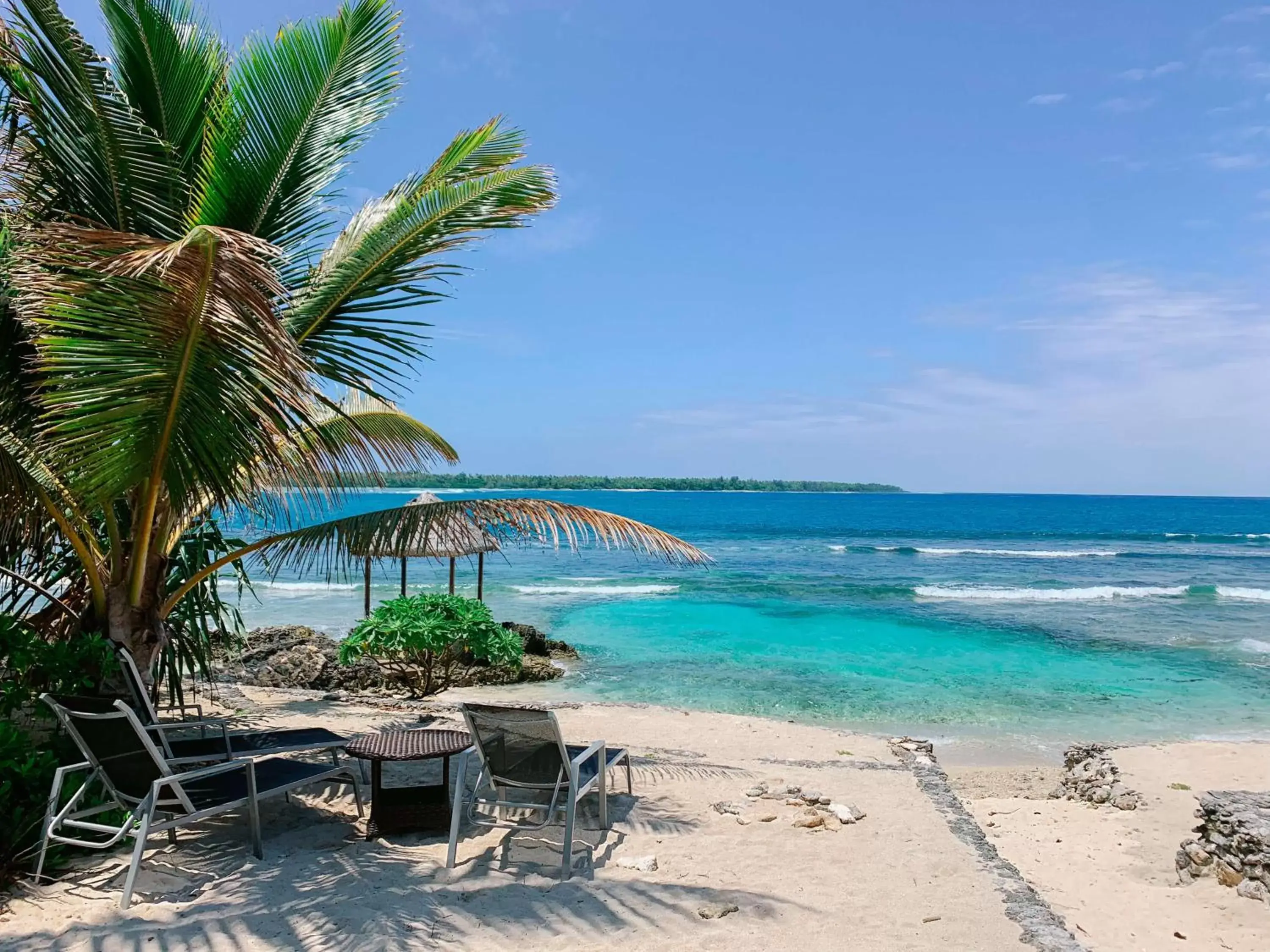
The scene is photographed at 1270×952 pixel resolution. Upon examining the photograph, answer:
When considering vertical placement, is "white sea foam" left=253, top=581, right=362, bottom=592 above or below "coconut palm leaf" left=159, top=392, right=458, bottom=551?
below

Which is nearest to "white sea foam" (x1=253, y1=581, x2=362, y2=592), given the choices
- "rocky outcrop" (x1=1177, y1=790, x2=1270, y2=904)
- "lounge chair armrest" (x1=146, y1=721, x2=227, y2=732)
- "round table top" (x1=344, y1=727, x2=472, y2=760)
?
"lounge chair armrest" (x1=146, y1=721, x2=227, y2=732)

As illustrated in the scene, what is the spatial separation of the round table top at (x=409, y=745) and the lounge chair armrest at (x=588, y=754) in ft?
2.19

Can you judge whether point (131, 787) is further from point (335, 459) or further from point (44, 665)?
point (335, 459)

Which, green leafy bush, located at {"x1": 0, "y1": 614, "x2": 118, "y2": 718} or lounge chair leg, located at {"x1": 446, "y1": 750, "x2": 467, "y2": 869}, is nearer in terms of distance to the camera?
lounge chair leg, located at {"x1": 446, "y1": 750, "x2": 467, "y2": 869}

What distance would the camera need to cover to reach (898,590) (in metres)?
27.0

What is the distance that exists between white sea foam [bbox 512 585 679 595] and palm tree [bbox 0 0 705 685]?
65.9ft

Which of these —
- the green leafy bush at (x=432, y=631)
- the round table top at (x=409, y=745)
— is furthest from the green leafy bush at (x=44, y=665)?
the green leafy bush at (x=432, y=631)

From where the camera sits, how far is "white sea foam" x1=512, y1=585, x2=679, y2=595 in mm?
26125

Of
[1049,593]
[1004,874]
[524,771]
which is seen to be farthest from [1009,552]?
[524,771]

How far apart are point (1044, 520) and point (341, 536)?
7984cm

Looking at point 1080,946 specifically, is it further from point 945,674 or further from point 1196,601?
point 1196,601

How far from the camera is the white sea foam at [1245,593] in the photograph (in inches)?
987

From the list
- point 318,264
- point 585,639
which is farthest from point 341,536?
point 585,639

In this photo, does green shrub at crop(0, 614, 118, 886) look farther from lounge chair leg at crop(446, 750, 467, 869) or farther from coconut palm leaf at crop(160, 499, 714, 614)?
lounge chair leg at crop(446, 750, 467, 869)
